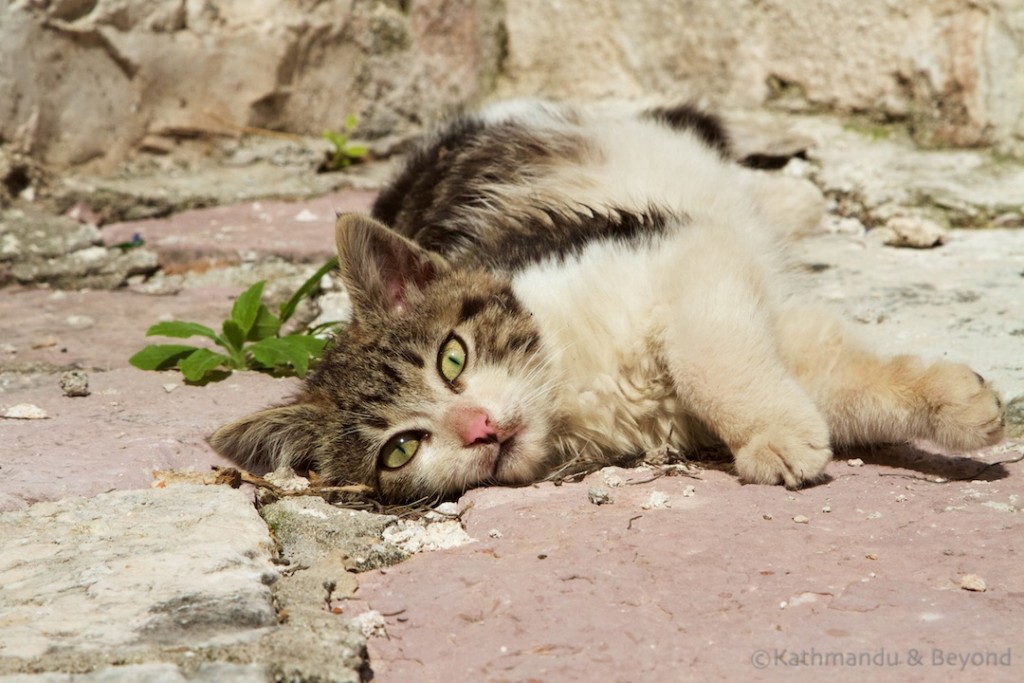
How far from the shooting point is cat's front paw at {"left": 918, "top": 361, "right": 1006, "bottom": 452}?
2.18 metres

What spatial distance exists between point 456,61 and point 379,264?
96.1 inches

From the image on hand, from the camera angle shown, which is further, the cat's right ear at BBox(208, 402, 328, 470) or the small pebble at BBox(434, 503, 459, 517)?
the cat's right ear at BBox(208, 402, 328, 470)

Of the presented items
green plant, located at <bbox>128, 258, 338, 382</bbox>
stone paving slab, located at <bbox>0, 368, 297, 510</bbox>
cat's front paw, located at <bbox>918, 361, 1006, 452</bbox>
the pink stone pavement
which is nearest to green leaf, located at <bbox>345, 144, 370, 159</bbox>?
green plant, located at <bbox>128, 258, 338, 382</bbox>

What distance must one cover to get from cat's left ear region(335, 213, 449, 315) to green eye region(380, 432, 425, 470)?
14.2 inches

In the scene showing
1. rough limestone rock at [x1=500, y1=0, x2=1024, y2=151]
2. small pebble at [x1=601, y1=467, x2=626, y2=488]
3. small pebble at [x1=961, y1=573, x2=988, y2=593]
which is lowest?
small pebble at [x1=601, y1=467, x2=626, y2=488]

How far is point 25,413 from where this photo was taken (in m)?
2.56

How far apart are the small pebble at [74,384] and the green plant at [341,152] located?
197 cm

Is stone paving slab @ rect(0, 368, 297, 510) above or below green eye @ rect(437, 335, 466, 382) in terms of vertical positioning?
below

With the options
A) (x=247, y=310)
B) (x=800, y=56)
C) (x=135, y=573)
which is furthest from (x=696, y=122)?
(x=135, y=573)

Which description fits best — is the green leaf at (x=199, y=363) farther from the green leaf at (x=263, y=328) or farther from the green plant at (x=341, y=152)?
the green plant at (x=341, y=152)

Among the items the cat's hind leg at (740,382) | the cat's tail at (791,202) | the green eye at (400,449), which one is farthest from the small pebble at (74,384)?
the cat's tail at (791,202)

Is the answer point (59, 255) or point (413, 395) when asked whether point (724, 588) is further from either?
point (59, 255)

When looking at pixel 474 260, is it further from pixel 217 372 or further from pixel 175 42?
pixel 175 42

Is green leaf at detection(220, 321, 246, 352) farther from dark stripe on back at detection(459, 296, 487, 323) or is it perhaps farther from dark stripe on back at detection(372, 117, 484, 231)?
dark stripe on back at detection(459, 296, 487, 323)
